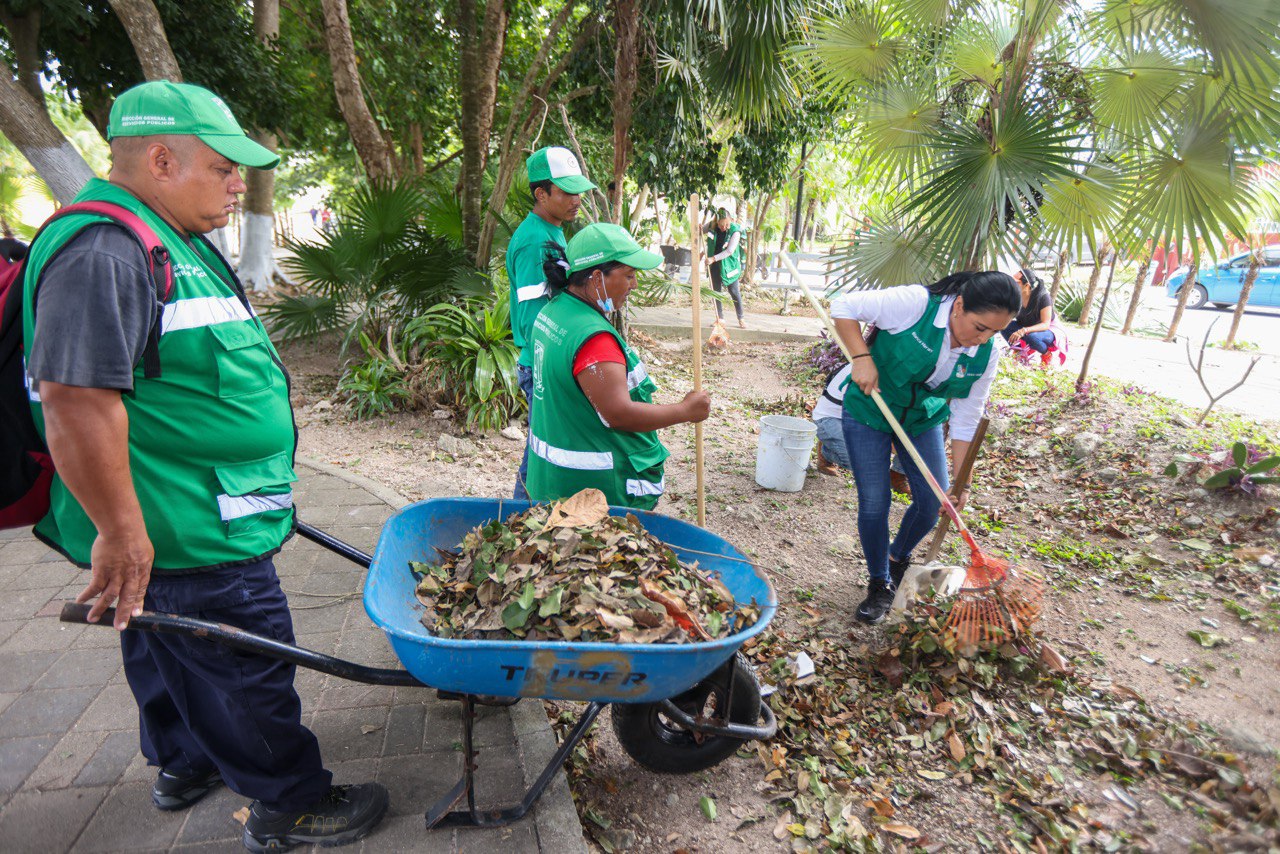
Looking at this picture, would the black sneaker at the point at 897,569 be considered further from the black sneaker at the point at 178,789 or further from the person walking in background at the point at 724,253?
the person walking in background at the point at 724,253

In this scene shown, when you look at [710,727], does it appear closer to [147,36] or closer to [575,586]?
[575,586]

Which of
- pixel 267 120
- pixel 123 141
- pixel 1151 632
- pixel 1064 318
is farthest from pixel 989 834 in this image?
pixel 1064 318

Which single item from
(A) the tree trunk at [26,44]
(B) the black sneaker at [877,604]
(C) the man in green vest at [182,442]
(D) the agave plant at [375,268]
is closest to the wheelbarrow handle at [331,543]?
(C) the man in green vest at [182,442]

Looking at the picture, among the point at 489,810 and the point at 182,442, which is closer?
the point at 182,442

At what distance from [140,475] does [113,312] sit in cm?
42

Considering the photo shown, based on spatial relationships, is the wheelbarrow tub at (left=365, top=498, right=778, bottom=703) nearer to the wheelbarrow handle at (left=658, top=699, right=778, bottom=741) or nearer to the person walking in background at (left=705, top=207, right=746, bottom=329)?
the wheelbarrow handle at (left=658, top=699, right=778, bottom=741)

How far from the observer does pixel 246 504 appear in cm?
178

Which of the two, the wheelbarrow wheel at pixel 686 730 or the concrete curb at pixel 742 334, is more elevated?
the concrete curb at pixel 742 334

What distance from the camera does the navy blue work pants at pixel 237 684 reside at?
180 centimetres

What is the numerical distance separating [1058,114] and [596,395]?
335cm

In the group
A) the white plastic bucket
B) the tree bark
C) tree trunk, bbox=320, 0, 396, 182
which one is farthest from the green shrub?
the white plastic bucket

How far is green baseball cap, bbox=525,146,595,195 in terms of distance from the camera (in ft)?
11.2

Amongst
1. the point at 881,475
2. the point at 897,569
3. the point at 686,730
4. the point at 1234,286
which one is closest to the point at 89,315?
the point at 686,730

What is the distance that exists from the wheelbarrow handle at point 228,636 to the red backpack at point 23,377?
30 centimetres
